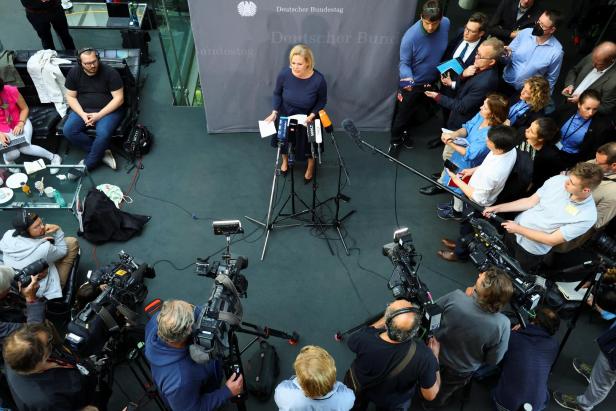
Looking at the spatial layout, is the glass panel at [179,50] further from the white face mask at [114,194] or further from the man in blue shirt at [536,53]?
the man in blue shirt at [536,53]

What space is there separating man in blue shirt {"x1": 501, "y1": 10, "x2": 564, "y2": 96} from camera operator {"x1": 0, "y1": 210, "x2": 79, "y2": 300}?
14.6ft

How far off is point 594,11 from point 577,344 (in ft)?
16.7

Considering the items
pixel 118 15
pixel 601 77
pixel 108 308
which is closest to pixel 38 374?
pixel 108 308

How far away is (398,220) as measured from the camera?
4.80 meters

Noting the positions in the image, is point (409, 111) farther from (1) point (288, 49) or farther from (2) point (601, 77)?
(2) point (601, 77)

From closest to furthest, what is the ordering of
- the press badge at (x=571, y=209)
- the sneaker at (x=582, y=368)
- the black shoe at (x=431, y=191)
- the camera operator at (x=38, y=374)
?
the camera operator at (x=38, y=374)
the press badge at (x=571, y=209)
the sneaker at (x=582, y=368)
the black shoe at (x=431, y=191)

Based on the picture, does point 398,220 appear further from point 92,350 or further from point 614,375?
point 92,350

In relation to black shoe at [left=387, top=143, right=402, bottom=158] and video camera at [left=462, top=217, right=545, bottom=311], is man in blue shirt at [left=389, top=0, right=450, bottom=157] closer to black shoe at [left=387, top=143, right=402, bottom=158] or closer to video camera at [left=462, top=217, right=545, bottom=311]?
→ black shoe at [left=387, top=143, right=402, bottom=158]

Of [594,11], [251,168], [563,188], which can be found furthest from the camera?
[594,11]

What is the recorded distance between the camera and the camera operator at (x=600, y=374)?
3.07 m

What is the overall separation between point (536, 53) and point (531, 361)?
9.87ft

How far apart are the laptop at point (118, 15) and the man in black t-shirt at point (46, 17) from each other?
3.17ft

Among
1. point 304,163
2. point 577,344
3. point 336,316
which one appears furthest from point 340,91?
point 577,344

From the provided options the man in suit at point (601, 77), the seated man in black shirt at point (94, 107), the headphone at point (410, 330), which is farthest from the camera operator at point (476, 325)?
the seated man in black shirt at point (94, 107)
